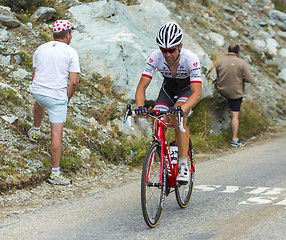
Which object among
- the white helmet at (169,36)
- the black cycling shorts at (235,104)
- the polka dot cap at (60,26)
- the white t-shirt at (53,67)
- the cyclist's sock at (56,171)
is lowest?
the black cycling shorts at (235,104)

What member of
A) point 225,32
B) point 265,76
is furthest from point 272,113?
point 225,32

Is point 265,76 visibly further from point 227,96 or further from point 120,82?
point 120,82

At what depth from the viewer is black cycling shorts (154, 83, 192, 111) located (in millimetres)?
5789

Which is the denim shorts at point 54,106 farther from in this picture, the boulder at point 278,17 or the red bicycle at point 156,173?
the boulder at point 278,17

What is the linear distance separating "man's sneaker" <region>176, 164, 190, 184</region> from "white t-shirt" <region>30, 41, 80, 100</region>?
2.22 metres

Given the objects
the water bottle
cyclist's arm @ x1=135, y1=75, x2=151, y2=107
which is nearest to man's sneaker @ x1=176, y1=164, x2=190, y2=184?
the water bottle

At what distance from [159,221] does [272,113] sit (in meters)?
9.57

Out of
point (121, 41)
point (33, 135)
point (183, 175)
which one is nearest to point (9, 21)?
point (121, 41)

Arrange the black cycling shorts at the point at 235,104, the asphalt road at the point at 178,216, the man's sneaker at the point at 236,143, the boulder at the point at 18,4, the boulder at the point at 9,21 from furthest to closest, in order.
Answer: the black cycling shorts at the point at 235,104 → the man's sneaker at the point at 236,143 → the boulder at the point at 18,4 → the boulder at the point at 9,21 → the asphalt road at the point at 178,216

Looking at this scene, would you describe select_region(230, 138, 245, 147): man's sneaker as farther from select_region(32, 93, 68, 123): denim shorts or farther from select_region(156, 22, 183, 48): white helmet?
select_region(156, 22, 183, 48): white helmet

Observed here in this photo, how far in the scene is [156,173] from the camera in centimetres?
508

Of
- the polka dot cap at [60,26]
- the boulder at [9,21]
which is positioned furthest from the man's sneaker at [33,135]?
the boulder at [9,21]

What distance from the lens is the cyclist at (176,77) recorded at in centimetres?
521

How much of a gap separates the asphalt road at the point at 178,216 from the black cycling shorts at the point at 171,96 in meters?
1.42
